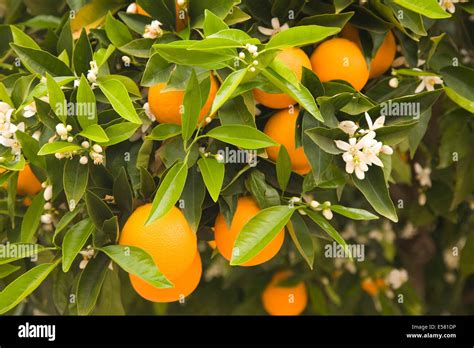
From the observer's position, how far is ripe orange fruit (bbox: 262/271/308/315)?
129 cm

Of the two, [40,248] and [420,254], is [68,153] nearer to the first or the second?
[40,248]

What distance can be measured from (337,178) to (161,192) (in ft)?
0.77

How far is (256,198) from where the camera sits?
824mm

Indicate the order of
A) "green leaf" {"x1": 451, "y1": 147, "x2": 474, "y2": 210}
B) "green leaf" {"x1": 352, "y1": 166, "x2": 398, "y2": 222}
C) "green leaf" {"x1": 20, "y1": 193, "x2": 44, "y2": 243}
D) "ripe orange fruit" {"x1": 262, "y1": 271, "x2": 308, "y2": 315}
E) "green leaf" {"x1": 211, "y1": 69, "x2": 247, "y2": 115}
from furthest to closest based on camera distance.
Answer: "ripe orange fruit" {"x1": 262, "y1": 271, "x2": 308, "y2": 315} → "green leaf" {"x1": 451, "y1": 147, "x2": 474, "y2": 210} → "green leaf" {"x1": 20, "y1": 193, "x2": 44, "y2": 243} → "green leaf" {"x1": 352, "y1": 166, "x2": 398, "y2": 222} → "green leaf" {"x1": 211, "y1": 69, "x2": 247, "y2": 115}

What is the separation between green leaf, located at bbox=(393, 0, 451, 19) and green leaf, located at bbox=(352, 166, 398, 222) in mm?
202

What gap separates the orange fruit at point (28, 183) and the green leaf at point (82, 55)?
0.59ft

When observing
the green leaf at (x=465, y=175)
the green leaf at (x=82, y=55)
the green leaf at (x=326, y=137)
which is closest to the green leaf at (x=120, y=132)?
the green leaf at (x=82, y=55)

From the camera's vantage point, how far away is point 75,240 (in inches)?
31.5

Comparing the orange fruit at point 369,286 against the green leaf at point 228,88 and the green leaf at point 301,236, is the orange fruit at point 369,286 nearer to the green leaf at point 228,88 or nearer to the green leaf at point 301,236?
the green leaf at point 301,236

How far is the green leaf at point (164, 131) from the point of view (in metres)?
0.80

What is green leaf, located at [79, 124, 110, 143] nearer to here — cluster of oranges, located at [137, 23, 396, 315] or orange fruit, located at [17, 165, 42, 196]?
cluster of oranges, located at [137, 23, 396, 315]

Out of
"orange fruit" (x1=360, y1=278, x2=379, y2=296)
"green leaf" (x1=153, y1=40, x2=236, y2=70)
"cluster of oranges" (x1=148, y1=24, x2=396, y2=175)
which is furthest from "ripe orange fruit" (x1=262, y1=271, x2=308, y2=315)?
"green leaf" (x1=153, y1=40, x2=236, y2=70)

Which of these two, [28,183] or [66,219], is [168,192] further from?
[28,183]
